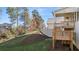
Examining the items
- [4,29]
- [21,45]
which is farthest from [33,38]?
[4,29]

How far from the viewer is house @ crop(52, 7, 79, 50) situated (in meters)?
3.02

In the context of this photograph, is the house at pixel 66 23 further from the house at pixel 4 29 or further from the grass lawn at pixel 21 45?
the house at pixel 4 29

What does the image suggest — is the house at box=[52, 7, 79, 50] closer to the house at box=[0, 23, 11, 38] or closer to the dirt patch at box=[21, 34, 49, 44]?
the dirt patch at box=[21, 34, 49, 44]

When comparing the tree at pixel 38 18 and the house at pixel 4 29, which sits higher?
the tree at pixel 38 18

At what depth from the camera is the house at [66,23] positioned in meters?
3.02

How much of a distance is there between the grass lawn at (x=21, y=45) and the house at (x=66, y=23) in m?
0.19

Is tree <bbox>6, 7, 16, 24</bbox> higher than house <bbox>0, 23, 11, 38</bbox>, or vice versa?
tree <bbox>6, 7, 16, 24</bbox>

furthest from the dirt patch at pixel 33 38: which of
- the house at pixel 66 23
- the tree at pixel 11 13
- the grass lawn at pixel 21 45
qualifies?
the tree at pixel 11 13

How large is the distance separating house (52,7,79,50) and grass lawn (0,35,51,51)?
0.61 feet

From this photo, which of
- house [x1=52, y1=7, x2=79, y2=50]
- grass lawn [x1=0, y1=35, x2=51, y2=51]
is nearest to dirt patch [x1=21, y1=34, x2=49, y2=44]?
grass lawn [x1=0, y1=35, x2=51, y2=51]

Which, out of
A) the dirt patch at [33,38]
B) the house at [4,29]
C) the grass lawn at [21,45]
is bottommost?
the grass lawn at [21,45]

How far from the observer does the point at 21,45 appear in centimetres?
306
